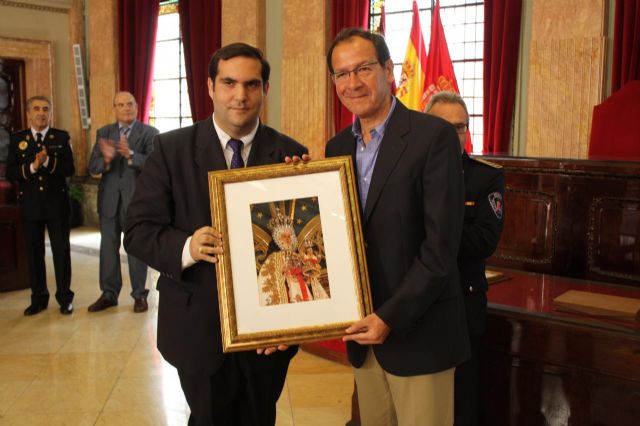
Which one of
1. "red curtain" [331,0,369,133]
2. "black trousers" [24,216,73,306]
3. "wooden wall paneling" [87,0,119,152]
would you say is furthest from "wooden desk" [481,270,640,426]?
"wooden wall paneling" [87,0,119,152]

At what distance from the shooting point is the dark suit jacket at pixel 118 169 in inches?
226

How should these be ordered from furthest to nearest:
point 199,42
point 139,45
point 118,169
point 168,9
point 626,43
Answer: point 168,9 → point 139,45 → point 199,42 → point 626,43 → point 118,169

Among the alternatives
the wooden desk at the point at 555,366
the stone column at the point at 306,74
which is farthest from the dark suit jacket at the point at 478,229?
the stone column at the point at 306,74

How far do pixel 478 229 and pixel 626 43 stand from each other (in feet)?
15.3

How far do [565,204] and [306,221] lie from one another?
7.32ft

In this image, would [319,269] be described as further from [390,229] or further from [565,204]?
[565,204]

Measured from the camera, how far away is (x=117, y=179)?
5781 millimetres

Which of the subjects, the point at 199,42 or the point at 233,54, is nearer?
the point at 233,54

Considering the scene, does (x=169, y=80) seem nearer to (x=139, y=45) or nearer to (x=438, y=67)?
(x=139, y=45)

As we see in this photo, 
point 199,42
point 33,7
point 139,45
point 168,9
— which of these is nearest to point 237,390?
point 199,42

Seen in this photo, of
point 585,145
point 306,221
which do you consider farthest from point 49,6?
point 306,221

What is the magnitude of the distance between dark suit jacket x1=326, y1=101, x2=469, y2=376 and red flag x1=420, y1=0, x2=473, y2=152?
5.05 m

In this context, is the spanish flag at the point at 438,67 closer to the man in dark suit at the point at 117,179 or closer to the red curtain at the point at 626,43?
the red curtain at the point at 626,43

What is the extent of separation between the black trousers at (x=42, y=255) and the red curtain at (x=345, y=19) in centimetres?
371
